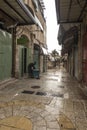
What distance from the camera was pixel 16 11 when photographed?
962cm

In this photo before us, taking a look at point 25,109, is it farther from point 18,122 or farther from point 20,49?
point 20,49

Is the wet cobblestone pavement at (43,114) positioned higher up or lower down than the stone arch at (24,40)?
lower down

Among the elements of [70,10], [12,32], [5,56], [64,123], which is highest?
[70,10]

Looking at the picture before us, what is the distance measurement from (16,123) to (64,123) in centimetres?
122

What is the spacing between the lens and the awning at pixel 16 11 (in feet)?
27.4

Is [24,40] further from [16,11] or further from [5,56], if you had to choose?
[16,11]

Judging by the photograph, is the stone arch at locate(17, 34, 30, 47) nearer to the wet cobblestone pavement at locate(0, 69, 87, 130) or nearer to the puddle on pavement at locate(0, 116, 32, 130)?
the wet cobblestone pavement at locate(0, 69, 87, 130)

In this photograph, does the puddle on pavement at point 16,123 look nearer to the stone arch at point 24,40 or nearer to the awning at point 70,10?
the awning at point 70,10

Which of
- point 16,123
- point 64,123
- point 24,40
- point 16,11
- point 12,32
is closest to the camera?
point 16,123

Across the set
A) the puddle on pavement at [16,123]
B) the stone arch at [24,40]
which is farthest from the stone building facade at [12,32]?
the puddle on pavement at [16,123]

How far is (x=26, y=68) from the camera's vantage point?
583 inches

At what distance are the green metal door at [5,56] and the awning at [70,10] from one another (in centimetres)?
349

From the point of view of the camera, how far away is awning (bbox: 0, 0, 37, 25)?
27.4 ft

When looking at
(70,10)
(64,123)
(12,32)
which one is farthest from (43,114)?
(12,32)
